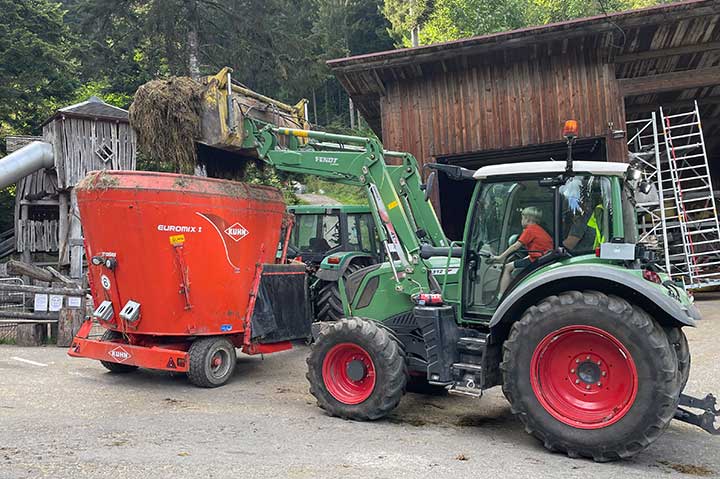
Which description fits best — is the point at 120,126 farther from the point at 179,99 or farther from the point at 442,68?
the point at 179,99

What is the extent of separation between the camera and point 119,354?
706 centimetres

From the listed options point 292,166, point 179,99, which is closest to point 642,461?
point 292,166

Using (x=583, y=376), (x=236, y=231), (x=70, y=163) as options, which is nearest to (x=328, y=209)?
(x=236, y=231)

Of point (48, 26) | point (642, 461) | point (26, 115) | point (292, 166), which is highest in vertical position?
point (48, 26)

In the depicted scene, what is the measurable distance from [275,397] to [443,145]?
772 centimetres

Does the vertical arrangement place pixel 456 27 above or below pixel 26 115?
above

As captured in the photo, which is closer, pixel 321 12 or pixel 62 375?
pixel 62 375

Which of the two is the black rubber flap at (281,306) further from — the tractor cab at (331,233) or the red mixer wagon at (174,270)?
the tractor cab at (331,233)

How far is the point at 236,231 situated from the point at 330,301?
2168 millimetres

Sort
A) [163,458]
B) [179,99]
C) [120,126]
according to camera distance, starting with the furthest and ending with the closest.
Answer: [120,126] → [179,99] → [163,458]

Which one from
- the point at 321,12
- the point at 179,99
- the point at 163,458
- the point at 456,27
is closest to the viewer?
the point at 163,458

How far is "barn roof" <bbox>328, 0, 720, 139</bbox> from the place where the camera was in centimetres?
1065

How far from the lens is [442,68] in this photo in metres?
12.5

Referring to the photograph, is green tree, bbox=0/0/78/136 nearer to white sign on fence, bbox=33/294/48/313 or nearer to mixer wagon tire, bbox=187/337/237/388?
white sign on fence, bbox=33/294/48/313
